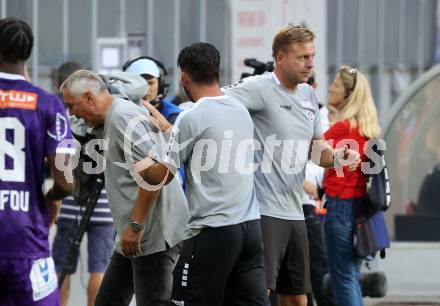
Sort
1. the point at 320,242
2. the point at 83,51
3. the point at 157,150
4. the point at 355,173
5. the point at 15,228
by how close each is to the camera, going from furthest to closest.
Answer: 1. the point at 83,51
2. the point at 320,242
3. the point at 355,173
4. the point at 157,150
5. the point at 15,228

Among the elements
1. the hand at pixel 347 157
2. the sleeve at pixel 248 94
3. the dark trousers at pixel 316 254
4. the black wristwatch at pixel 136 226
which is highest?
the sleeve at pixel 248 94

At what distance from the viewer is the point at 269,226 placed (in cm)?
793

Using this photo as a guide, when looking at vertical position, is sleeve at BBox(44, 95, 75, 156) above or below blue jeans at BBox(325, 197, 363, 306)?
above

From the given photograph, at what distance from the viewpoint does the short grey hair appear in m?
7.73

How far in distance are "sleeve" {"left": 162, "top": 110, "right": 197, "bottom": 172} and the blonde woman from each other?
248 centimetres

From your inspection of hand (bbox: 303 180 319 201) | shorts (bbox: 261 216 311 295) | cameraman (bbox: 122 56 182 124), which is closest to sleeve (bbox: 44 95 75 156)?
shorts (bbox: 261 216 311 295)

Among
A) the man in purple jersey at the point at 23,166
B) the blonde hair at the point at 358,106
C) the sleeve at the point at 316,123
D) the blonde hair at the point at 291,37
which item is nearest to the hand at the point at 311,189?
the blonde hair at the point at 358,106

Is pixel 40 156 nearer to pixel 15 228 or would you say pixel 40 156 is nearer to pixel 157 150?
pixel 15 228

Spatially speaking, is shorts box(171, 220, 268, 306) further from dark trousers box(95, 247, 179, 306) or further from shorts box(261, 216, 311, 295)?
shorts box(261, 216, 311, 295)

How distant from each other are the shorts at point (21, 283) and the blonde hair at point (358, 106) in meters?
3.71

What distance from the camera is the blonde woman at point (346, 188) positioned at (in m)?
9.36

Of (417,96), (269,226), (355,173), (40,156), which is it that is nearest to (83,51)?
(417,96)

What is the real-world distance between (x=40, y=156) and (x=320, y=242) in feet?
15.7

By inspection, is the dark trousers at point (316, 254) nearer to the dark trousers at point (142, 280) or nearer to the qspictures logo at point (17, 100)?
the dark trousers at point (142, 280)
